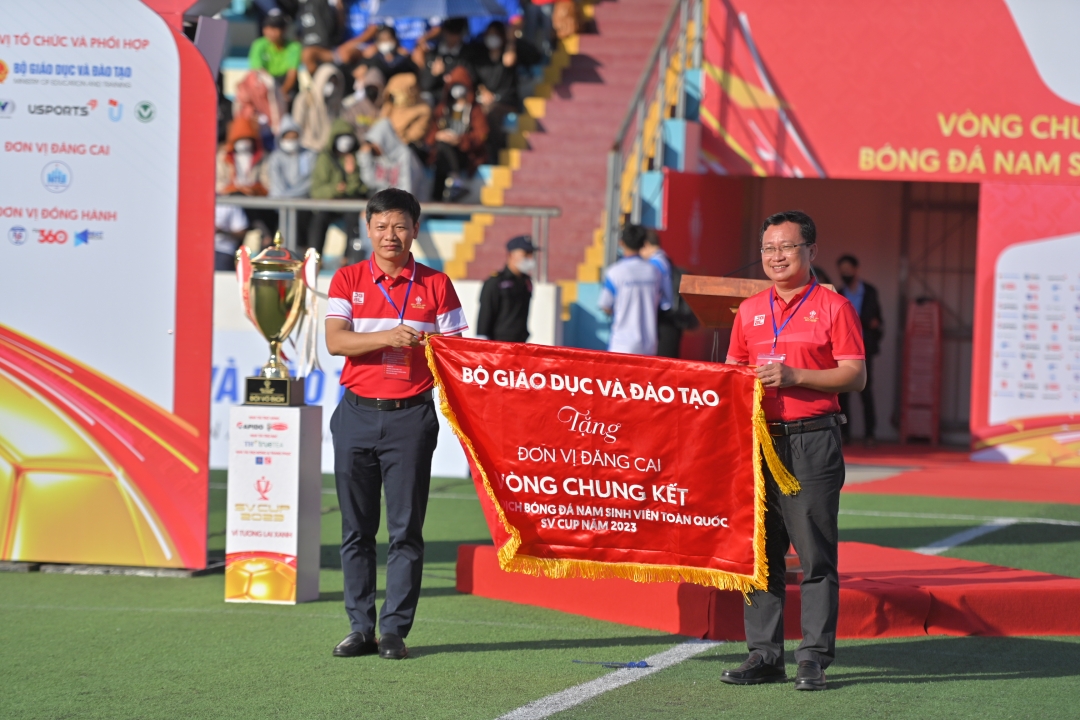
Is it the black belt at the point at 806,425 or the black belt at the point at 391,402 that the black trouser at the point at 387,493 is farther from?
the black belt at the point at 806,425

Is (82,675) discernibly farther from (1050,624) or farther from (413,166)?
(413,166)

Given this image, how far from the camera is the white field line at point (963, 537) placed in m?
8.59

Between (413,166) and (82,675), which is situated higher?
(413,166)

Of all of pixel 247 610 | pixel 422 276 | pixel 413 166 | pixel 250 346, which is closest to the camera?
pixel 422 276

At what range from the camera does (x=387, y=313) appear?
5906 millimetres

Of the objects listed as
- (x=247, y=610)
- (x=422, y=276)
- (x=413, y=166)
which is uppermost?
(x=413, y=166)

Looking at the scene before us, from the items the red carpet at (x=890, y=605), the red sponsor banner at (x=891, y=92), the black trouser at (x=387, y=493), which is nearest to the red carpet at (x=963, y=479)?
the red sponsor banner at (x=891, y=92)

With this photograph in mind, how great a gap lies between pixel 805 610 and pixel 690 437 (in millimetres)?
799

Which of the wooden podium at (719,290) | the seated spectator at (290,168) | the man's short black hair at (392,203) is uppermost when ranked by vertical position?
the seated spectator at (290,168)

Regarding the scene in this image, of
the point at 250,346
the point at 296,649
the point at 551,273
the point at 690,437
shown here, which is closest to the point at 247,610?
the point at 296,649

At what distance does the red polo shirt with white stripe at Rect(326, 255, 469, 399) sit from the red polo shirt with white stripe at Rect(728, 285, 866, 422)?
1.41 meters

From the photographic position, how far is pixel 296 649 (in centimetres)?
599

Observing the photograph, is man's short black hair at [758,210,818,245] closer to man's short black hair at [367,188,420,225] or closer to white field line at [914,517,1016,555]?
man's short black hair at [367,188,420,225]

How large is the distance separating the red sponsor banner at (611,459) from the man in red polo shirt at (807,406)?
0.34ft
